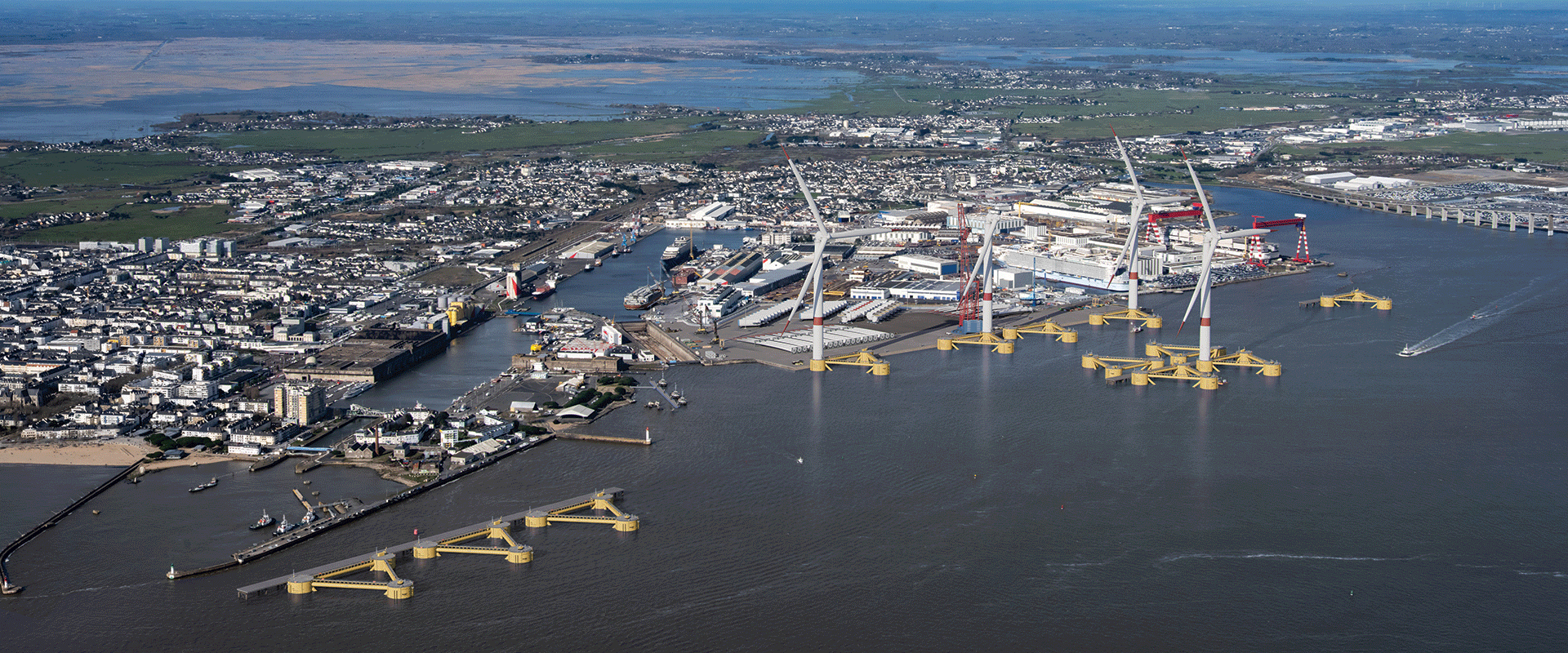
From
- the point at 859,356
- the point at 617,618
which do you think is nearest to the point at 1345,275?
the point at 859,356

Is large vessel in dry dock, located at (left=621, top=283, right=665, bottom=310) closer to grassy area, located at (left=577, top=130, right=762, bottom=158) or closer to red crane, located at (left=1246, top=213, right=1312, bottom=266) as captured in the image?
red crane, located at (left=1246, top=213, right=1312, bottom=266)

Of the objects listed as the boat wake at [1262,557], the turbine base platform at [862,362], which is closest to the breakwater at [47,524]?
the turbine base platform at [862,362]

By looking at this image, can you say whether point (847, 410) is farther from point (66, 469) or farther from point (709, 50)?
point (709, 50)

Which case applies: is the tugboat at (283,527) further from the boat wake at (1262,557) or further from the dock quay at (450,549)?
the boat wake at (1262,557)

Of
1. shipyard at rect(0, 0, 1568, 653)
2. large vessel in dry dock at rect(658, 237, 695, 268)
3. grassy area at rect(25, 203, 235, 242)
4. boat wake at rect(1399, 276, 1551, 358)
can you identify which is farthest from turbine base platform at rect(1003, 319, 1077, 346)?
grassy area at rect(25, 203, 235, 242)

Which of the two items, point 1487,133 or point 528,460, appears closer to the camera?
point 528,460

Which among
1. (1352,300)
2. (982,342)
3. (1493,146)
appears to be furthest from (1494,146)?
(982,342)
